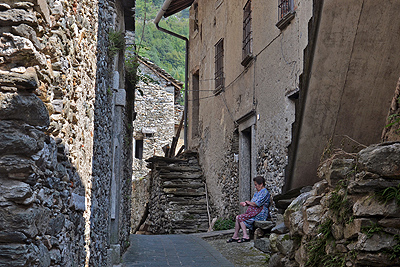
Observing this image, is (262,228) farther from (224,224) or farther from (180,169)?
(180,169)

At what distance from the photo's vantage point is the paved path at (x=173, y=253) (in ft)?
22.4

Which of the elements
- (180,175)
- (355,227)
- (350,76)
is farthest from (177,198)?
(355,227)

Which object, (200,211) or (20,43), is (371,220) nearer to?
(20,43)

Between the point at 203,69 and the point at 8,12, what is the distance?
12760 mm

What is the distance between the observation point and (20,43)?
2414 mm

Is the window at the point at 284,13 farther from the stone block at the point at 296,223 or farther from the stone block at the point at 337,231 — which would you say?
the stone block at the point at 337,231

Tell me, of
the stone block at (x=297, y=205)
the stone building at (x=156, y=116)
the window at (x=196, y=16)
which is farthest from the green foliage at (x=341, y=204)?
the stone building at (x=156, y=116)

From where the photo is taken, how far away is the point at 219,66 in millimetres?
13195

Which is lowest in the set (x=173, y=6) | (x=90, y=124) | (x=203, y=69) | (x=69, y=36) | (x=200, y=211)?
(x=200, y=211)

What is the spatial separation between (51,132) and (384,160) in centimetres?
221

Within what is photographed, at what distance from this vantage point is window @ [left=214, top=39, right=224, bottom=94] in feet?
41.9

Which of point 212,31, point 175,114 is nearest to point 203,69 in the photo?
point 212,31

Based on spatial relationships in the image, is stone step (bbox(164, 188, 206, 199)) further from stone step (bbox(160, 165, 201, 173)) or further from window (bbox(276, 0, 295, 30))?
window (bbox(276, 0, 295, 30))

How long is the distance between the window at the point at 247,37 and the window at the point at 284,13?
1.65 metres
